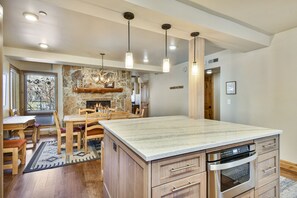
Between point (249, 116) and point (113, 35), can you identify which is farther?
point (249, 116)

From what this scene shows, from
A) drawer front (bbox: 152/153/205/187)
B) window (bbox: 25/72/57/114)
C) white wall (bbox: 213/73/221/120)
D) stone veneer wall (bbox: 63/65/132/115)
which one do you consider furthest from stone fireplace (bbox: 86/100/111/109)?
drawer front (bbox: 152/153/205/187)

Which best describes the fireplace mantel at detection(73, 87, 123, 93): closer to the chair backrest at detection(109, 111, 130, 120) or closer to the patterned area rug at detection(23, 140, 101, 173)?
the patterned area rug at detection(23, 140, 101, 173)

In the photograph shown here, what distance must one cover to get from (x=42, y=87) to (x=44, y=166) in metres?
3.45

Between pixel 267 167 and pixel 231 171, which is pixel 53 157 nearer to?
pixel 231 171

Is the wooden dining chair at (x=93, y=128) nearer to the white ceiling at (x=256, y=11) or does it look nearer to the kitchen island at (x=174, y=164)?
the kitchen island at (x=174, y=164)

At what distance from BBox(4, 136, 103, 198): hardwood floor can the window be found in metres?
3.14

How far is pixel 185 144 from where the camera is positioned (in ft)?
3.70

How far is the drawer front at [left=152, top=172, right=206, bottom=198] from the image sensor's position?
3.23 feet

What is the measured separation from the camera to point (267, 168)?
5.04 ft

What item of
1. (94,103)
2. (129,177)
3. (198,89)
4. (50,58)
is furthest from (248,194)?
(94,103)

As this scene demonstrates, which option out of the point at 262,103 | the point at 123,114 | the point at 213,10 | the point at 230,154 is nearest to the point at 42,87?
the point at 123,114

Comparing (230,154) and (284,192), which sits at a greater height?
(230,154)

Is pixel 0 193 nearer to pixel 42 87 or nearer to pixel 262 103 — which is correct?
pixel 262 103

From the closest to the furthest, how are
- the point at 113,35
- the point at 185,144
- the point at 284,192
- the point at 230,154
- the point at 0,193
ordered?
the point at 185,144, the point at 230,154, the point at 0,193, the point at 284,192, the point at 113,35
